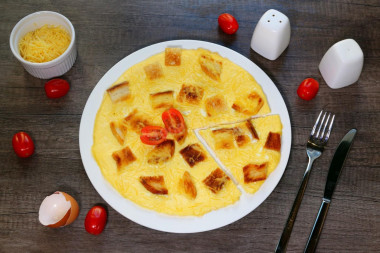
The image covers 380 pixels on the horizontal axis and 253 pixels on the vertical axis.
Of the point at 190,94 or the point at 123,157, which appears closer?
the point at 123,157

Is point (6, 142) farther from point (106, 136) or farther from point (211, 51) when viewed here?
point (211, 51)

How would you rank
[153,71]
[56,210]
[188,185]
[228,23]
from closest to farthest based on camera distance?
[56,210], [188,185], [153,71], [228,23]

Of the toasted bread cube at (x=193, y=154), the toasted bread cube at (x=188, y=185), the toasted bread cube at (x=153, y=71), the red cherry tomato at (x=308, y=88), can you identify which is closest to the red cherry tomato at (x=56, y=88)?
the toasted bread cube at (x=153, y=71)

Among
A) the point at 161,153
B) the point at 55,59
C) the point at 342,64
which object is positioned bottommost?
the point at 161,153

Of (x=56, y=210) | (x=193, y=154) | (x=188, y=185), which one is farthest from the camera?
(x=193, y=154)

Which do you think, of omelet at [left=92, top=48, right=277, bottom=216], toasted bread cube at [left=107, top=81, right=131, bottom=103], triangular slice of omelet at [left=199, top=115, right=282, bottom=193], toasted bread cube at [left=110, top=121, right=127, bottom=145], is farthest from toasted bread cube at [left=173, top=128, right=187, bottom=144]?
toasted bread cube at [left=107, top=81, right=131, bottom=103]

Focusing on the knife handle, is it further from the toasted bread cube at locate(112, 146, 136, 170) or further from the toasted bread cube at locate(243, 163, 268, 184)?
the toasted bread cube at locate(112, 146, 136, 170)

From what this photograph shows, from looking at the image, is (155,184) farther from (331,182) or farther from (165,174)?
(331,182)

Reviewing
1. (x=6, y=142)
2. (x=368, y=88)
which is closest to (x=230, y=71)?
(x=368, y=88)

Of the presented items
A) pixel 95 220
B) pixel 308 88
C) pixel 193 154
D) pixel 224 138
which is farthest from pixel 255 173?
pixel 95 220
